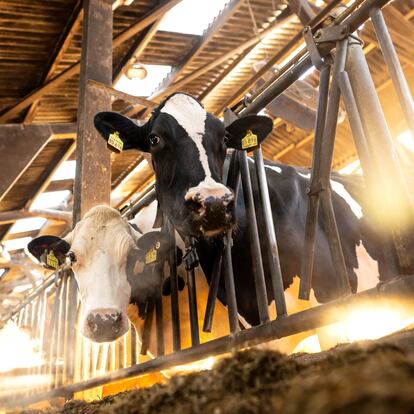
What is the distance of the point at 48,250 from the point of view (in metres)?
3.76

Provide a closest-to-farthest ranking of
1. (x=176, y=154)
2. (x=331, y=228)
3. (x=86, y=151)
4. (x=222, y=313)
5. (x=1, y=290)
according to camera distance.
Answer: (x=331, y=228)
(x=176, y=154)
(x=222, y=313)
(x=86, y=151)
(x=1, y=290)

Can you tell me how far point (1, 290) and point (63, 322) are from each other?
15.0 metres

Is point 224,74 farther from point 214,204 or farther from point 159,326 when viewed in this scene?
point 214,204

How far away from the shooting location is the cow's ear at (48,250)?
12.3 feet

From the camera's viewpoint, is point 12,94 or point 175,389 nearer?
point 175,389

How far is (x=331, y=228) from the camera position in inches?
67.5

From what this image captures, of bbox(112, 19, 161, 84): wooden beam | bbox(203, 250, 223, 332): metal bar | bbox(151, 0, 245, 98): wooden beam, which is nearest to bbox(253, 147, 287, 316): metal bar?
bbox(203, 250, 223, 332): metal bar

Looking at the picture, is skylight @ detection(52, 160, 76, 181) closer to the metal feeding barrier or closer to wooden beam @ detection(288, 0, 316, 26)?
wooden beam @ detection(288, 0, 316, 26)

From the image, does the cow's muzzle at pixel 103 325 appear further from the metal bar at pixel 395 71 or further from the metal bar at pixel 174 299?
the metal bar at pixel 395 71

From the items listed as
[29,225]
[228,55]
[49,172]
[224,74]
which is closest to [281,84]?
A: [228,55]

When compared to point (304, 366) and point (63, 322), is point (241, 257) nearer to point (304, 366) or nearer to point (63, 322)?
point (304, 366)

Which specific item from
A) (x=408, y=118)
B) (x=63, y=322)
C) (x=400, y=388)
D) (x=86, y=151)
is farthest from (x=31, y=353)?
(x=400, y=388)

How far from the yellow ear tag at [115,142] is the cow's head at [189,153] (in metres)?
0.02

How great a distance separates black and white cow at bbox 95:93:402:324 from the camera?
2.21 metres
